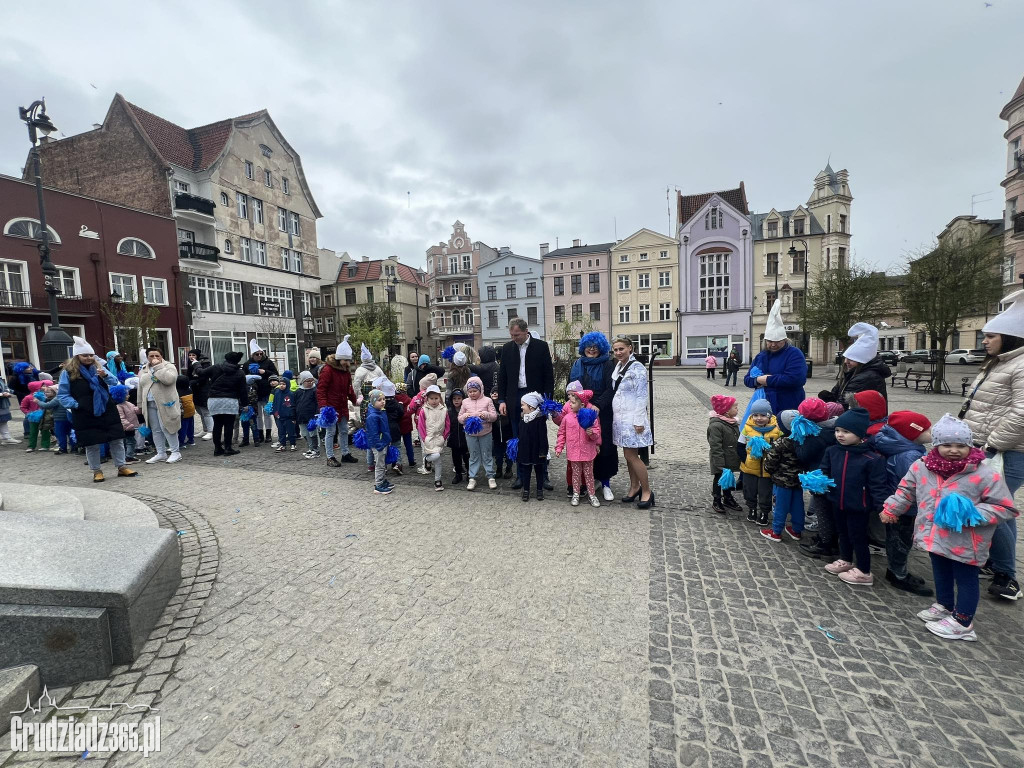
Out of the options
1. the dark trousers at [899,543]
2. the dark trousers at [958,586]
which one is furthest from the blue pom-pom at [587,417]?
the dark trousers at [958,586]

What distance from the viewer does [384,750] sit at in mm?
2281

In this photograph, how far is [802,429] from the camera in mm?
4137

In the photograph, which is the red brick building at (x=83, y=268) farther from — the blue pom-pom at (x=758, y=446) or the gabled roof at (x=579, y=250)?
the gabled roof at (x=579, y=250)

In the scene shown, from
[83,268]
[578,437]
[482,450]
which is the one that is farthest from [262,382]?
[83,268]

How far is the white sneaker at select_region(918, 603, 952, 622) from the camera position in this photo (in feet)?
10.4

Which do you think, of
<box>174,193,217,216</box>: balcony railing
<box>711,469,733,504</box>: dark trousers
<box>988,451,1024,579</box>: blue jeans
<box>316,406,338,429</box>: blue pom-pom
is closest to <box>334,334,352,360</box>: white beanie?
<box>316,406,338,429</box>: blue pom-pom

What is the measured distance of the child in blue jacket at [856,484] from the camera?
11.8 ft

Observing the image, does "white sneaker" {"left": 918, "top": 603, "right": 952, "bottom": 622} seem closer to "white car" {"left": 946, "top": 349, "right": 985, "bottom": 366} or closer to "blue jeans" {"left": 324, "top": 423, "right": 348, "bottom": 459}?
Result: "blue jeans" {"left": 324, "top": 423, "right": 348, "bottom": 459}

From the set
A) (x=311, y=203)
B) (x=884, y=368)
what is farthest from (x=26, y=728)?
(x=311, y=203)

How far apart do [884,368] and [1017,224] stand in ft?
112

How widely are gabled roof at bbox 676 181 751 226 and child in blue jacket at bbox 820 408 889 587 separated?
48.8m

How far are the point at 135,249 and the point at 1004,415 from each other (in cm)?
3498

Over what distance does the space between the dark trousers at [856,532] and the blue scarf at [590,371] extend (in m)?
2.71

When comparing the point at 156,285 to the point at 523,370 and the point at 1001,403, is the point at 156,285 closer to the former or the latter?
the point at 523,370
